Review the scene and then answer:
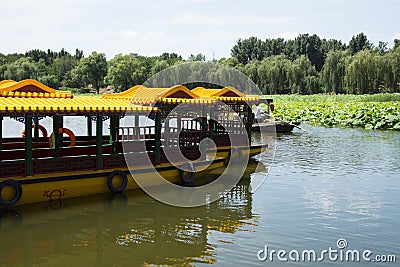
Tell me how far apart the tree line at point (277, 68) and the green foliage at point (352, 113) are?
3574 millimetres

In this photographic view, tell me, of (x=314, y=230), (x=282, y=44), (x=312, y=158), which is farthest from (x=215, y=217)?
(x=282, y=44)

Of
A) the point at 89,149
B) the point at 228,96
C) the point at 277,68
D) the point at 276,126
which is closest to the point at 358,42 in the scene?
the point at 277,68

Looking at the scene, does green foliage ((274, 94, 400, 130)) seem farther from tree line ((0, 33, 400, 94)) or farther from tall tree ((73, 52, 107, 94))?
tall tree ((73, 52, 107, 94))

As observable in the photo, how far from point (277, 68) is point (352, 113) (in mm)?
18569

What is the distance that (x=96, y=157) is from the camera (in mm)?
9508

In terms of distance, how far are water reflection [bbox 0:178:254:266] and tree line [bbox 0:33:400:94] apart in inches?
1162

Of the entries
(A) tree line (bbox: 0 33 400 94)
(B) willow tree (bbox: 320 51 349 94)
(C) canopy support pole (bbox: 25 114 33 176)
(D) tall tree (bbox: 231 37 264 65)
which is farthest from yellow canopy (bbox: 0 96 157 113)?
(D) tall tree (bbox: 231 37 264 65)

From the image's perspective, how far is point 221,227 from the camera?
7.98 metres

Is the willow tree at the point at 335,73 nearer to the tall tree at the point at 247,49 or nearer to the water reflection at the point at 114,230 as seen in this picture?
the water reflection at the point at 114,230

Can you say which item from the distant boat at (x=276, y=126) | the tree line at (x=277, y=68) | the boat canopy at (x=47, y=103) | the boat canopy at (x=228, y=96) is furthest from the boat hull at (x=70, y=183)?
the tree line at (x=277, y=68)

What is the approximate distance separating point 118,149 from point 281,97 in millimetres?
31246

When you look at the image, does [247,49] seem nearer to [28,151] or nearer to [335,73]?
[335,73]

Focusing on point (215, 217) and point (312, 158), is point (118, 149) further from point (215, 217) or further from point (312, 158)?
point (312, 158)

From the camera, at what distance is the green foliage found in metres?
25.1
